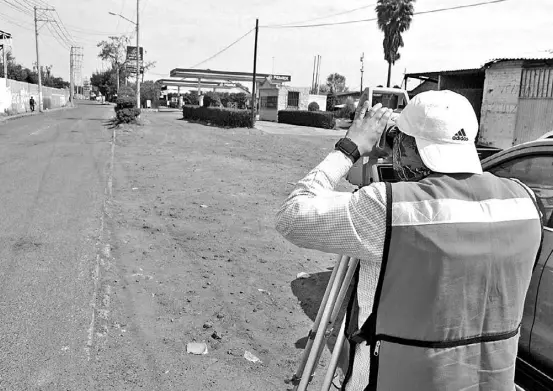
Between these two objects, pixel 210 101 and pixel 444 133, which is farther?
pixel 210 101

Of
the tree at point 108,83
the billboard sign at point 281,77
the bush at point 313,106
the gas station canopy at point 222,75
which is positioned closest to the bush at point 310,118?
the bush at point 313,106

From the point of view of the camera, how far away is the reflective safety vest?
1.35 m

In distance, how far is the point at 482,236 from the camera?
137 cm

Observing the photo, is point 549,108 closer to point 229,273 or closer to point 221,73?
point 229,273

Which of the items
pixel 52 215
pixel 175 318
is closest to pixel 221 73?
pixel 52 215

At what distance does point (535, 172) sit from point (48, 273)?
4451mm

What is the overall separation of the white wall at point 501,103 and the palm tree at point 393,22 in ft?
59.1

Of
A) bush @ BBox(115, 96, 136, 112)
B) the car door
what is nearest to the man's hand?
the car door

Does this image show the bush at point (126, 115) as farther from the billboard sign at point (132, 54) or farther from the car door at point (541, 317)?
the car door at point (541, 317)

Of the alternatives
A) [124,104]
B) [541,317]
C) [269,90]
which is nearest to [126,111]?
[124,104]

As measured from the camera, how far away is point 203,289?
4828 mm

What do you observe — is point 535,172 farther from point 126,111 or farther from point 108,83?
point 108,83

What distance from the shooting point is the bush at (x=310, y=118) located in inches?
1401

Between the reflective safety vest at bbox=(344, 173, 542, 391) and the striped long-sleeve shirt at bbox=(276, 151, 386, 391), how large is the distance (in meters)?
0.04
